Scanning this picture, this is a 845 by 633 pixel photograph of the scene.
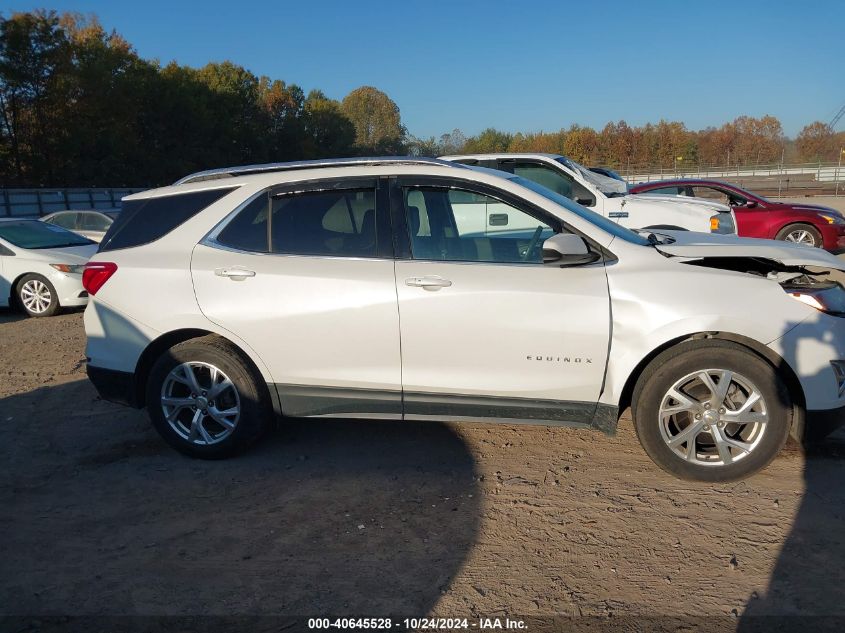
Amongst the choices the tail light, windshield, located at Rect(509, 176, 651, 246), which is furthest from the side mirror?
the tail light

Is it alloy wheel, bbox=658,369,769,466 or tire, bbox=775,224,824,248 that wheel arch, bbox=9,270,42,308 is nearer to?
alloy wheel, bbox=658,369,769,466

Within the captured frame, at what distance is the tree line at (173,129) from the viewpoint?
4317 cm

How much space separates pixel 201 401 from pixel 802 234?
42.8 ft

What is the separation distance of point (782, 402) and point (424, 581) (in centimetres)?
226

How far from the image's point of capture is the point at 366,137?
353 ft

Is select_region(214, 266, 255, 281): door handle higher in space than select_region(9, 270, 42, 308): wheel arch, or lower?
higher

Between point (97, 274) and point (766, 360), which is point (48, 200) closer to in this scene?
point (97, 274)

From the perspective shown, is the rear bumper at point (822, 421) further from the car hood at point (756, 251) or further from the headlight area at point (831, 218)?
the headlight area at point (831, 218)

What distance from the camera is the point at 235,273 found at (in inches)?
177

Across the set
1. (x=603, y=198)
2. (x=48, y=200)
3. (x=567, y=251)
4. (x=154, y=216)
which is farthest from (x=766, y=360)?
(x=48, y=200)

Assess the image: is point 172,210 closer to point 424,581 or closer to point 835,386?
point 424,581

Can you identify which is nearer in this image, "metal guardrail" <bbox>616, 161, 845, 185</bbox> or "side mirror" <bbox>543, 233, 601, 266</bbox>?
"side mirror" <bbox>543, 233, 601, 266</bbox>

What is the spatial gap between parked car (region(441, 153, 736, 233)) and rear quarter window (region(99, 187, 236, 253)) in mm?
5455

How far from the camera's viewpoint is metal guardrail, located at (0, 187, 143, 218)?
93.2 ft
